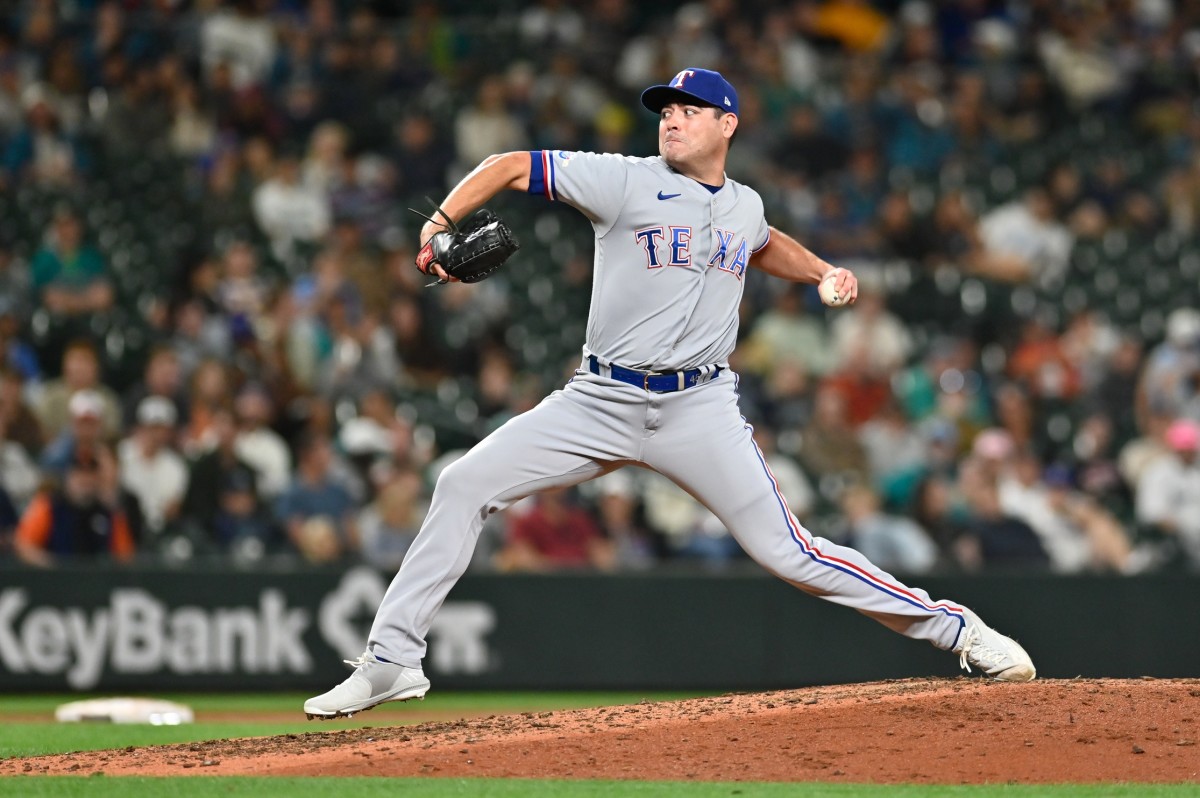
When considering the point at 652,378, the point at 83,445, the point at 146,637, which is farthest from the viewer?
the point at 83,445

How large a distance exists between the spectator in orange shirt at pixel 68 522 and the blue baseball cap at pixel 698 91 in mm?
5015

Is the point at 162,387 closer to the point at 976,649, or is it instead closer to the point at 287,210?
the point at 287,210

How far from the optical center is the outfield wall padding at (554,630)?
902cm

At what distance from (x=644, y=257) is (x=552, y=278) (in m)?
7.05

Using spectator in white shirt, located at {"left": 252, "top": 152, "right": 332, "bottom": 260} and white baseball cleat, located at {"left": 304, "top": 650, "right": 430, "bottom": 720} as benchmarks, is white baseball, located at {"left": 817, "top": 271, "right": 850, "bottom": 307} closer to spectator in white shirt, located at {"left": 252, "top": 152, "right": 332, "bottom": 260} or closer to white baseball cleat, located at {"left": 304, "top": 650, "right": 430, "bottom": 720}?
white baseball cleat, located at {"left": 304, "top": 650, "right": 430, "bottom": 720}

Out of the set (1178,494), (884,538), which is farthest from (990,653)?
(1178,494)

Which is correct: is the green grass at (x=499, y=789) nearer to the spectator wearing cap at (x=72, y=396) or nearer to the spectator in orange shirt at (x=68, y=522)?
the spectator in orange shirt at (x=68, y=522)

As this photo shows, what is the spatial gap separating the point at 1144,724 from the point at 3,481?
21.2 feet

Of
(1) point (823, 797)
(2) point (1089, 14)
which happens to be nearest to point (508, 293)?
(2) point (1089, 14)

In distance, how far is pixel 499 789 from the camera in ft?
14.7

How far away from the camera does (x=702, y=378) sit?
206 inches

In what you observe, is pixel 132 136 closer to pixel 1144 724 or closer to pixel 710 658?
pixel 710 658

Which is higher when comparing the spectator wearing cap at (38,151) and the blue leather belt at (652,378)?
the spectator wearing cap at (38,151)

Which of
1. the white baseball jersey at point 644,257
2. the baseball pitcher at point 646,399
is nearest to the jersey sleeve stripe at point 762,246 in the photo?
the baseball pitcher at point 646,399
